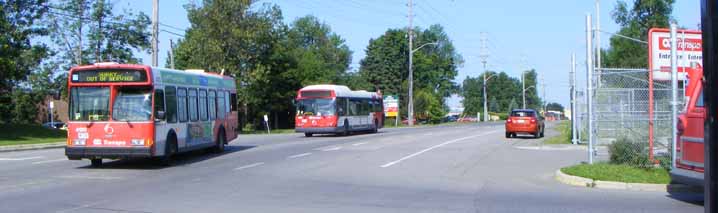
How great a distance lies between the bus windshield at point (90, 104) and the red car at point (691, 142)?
12443 mm

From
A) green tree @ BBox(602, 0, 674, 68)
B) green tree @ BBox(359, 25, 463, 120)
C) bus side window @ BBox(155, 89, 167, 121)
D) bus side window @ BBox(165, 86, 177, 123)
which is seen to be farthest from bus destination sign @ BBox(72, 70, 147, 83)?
green tree @ BBox(359, 25, 463, 120)

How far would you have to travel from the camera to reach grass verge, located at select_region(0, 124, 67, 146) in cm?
3522

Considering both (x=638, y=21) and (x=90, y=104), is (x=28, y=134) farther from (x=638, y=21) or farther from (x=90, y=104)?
(x=638, y=21)

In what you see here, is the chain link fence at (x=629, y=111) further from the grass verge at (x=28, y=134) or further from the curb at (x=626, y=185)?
the grass verge at (x=28, y=134)

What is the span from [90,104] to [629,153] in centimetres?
1221

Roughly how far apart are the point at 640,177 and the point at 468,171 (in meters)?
4.58

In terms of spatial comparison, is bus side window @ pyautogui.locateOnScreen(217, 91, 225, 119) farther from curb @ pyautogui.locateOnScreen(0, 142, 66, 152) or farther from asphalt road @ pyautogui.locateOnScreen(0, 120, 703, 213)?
curb @ pyautogui.locateOnScreen(0, 142, 66, 152)

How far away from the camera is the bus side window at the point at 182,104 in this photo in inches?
752

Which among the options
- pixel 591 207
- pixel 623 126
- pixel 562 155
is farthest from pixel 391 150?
pixel 591 207

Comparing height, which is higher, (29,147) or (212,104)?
(212,104)

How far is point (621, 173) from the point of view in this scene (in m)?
13.9

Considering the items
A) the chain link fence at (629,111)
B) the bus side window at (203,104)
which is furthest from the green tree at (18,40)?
the chain link fence at (629,111)

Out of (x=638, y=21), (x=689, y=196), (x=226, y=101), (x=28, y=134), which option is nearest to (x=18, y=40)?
(x=28, y=134)

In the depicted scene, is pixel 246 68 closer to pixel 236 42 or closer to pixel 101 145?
pixel 236 42
